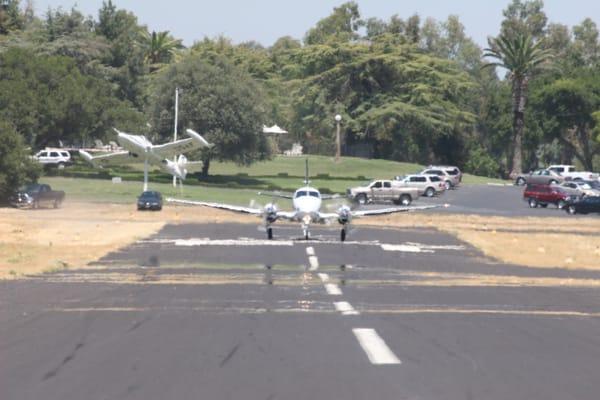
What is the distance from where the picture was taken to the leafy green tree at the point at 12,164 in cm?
7269

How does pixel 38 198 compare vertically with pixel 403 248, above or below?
above

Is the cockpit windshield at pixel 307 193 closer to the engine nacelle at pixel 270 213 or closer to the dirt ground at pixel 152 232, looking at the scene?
the engine nacelle at pixel 270 213

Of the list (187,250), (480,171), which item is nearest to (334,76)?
(480,171)

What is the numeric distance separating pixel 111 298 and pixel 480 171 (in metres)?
110

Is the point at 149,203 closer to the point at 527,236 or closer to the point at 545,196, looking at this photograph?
the point at 527,236

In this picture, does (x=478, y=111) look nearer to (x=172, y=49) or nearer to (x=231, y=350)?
(x=172, y=49)

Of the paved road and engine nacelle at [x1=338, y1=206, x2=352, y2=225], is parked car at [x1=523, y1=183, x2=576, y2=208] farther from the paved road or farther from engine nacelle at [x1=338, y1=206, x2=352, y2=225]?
engine nacelle at [x1=338, y1=206, x2=352, y2=225]

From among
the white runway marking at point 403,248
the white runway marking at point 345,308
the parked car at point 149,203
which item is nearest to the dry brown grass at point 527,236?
the white runway marking at point 403,248

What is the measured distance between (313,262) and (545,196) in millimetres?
49054

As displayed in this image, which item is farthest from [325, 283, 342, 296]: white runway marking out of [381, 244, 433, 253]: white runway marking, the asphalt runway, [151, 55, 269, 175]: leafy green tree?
[151, 55, 269, 175]: leafy green tree

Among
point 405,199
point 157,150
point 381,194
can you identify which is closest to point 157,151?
point 157,150

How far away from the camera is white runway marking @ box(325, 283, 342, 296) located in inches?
937

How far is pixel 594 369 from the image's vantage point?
1290cm

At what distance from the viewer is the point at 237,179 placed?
344 ft
